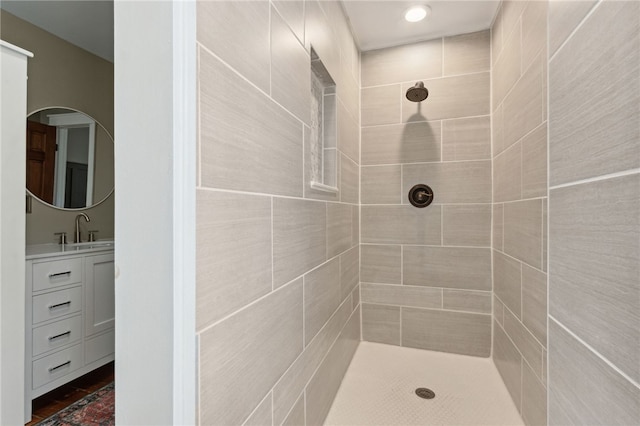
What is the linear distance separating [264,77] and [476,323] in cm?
202

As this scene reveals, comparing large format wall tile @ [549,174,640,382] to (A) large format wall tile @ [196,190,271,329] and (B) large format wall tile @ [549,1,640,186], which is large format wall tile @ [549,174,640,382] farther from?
(A) large format wall tile @ [196,190,271,329]

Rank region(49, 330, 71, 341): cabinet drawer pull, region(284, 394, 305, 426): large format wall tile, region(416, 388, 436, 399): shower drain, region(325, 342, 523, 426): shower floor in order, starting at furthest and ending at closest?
1. region(49, 330, 71, 341): cabinet drawer pull
2. region(416, 388, 436, 399): shower drain
3. region(325, 342, 523, 426): shower floor
4. region(284, 394, 305, 426): large format wall tile

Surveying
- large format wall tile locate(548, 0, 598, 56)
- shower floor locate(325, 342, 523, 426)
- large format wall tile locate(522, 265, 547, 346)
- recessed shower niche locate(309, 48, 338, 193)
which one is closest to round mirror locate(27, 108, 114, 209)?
recessed shower niche locate(309, 48, 338, 193)

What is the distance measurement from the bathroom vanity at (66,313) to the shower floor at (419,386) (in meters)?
1.72

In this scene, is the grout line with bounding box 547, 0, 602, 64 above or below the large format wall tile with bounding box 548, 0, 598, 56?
below

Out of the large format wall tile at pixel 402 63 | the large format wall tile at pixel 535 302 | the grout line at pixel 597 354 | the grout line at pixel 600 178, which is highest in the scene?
the large format wall tile at pixel 402 63

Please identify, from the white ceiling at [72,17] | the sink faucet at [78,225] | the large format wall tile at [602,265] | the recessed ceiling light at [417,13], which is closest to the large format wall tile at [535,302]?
the large format wall tile at [602,265]

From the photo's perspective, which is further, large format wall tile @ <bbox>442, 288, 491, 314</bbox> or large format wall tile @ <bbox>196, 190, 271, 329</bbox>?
large format wall tile @ <bbox>442, 288, 491, 314</bbox>

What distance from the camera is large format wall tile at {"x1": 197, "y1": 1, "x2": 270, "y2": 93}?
26.4 inches

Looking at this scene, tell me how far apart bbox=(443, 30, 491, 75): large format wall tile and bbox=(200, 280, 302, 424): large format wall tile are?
6.09ft

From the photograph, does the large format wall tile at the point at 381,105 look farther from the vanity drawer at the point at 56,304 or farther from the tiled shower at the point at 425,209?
the vanity drawer at the point at 56,304

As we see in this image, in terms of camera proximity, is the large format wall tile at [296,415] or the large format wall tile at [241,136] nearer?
the large format wall tile at [241,136]

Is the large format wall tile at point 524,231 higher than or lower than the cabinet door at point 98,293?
higher

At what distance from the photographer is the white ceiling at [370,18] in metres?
1.85
